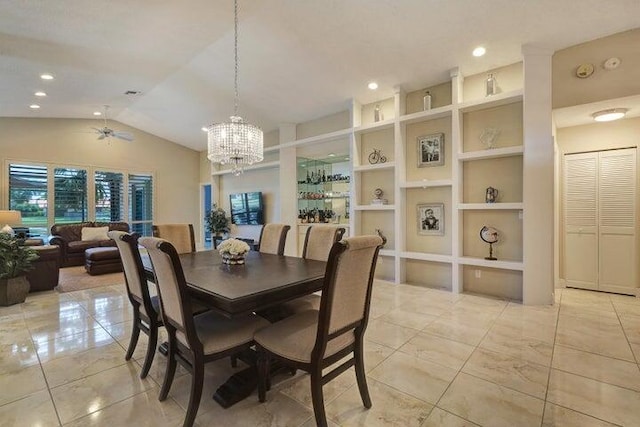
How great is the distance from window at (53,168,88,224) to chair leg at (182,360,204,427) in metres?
7.74

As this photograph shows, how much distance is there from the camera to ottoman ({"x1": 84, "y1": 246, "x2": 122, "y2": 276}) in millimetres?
5582

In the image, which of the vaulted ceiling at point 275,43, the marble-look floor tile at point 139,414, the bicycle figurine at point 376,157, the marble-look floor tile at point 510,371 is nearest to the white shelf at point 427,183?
the bicycle figurine at point 376,157

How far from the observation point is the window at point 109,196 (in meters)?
7.68

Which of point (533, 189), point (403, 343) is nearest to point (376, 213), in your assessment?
point (533, 189)

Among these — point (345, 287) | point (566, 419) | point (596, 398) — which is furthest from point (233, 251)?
point (596, 398)

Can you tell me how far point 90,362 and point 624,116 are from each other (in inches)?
259

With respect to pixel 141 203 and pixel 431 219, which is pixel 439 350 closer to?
pixel 431 219

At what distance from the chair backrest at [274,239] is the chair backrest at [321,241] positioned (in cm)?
40

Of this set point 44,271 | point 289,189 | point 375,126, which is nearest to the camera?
point 44,271

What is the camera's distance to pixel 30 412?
183cm

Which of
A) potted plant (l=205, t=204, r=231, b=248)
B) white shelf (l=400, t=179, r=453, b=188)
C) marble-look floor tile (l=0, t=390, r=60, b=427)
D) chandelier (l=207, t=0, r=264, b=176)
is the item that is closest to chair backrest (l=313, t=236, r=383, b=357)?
marble-look floor tile (l=0, t=390, r=60, b=427)

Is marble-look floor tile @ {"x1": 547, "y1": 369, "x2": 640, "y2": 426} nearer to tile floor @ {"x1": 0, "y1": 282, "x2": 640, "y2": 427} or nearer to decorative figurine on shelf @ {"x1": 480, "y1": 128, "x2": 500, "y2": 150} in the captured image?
tile floor @ {"x1": 0, "y1": 282, "x2": 640, "y2": 427}

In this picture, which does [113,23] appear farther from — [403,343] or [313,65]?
[403,343]

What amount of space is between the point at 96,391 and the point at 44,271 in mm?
3470
